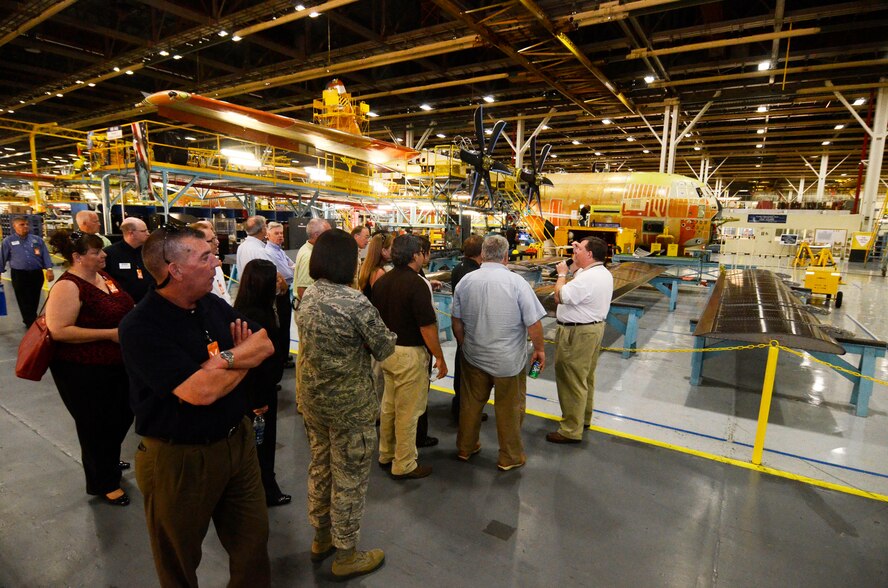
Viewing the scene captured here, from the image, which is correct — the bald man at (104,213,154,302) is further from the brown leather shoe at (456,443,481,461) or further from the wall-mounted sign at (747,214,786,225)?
the wall-mounted sign at (747,214,786,225)

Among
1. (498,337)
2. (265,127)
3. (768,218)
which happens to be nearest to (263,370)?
(498,337)

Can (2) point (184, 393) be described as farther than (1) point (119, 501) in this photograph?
No

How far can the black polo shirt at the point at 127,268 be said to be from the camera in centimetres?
391

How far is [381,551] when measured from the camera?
264cm

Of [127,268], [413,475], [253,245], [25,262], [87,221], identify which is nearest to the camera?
[413,475]

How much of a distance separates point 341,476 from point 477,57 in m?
19.1

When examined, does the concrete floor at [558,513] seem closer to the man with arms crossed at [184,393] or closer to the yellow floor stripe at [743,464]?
the yellow floor stripe at [743,464]

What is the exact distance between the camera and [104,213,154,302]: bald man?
3916mm

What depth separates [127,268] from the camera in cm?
397

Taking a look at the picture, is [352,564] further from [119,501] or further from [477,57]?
[477,57]

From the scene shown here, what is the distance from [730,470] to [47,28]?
75.2 ft

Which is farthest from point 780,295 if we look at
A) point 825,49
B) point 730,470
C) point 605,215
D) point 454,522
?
point 825,49

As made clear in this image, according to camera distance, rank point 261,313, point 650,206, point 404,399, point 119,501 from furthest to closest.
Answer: point 650,206
point 404,399
point 119,501
point 261,313

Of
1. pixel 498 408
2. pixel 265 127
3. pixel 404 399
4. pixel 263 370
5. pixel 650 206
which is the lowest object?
pixel 498 408
